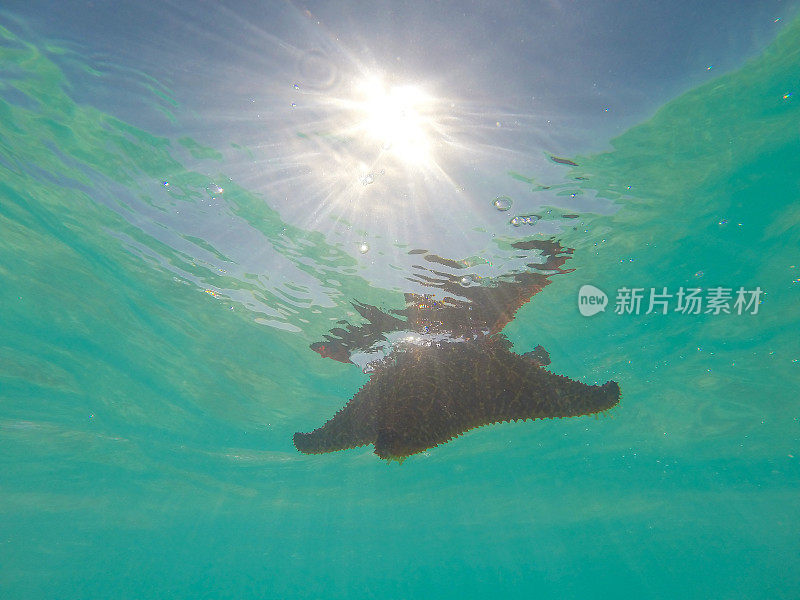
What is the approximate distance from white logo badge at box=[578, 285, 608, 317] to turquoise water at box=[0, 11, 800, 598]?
0.35 meters

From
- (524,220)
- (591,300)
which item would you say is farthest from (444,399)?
(591,300)

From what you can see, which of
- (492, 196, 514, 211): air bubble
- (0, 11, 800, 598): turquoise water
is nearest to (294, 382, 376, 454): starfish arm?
(0, 11, 800, 598): turquoise water

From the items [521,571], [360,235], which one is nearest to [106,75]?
[360,235]

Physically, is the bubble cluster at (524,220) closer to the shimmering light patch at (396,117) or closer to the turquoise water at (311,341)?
the turquoise water at (311,341)

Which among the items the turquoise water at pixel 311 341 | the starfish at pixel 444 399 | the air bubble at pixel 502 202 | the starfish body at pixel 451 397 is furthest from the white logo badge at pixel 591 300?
the starfish body at pixel 451 397

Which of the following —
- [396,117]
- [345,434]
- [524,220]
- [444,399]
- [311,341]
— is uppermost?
[311,341]

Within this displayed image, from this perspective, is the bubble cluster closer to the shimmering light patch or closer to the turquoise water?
the turquoise water

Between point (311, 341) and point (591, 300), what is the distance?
30.6 ft

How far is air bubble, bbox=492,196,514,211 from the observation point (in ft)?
28.6

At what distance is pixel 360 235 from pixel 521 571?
8420 cm

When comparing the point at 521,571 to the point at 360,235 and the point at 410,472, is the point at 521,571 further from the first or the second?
the point at 360,235

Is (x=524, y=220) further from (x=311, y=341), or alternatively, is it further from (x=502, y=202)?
(x=311, y=341)

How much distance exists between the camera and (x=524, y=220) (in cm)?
917

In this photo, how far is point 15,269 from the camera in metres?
13.6
